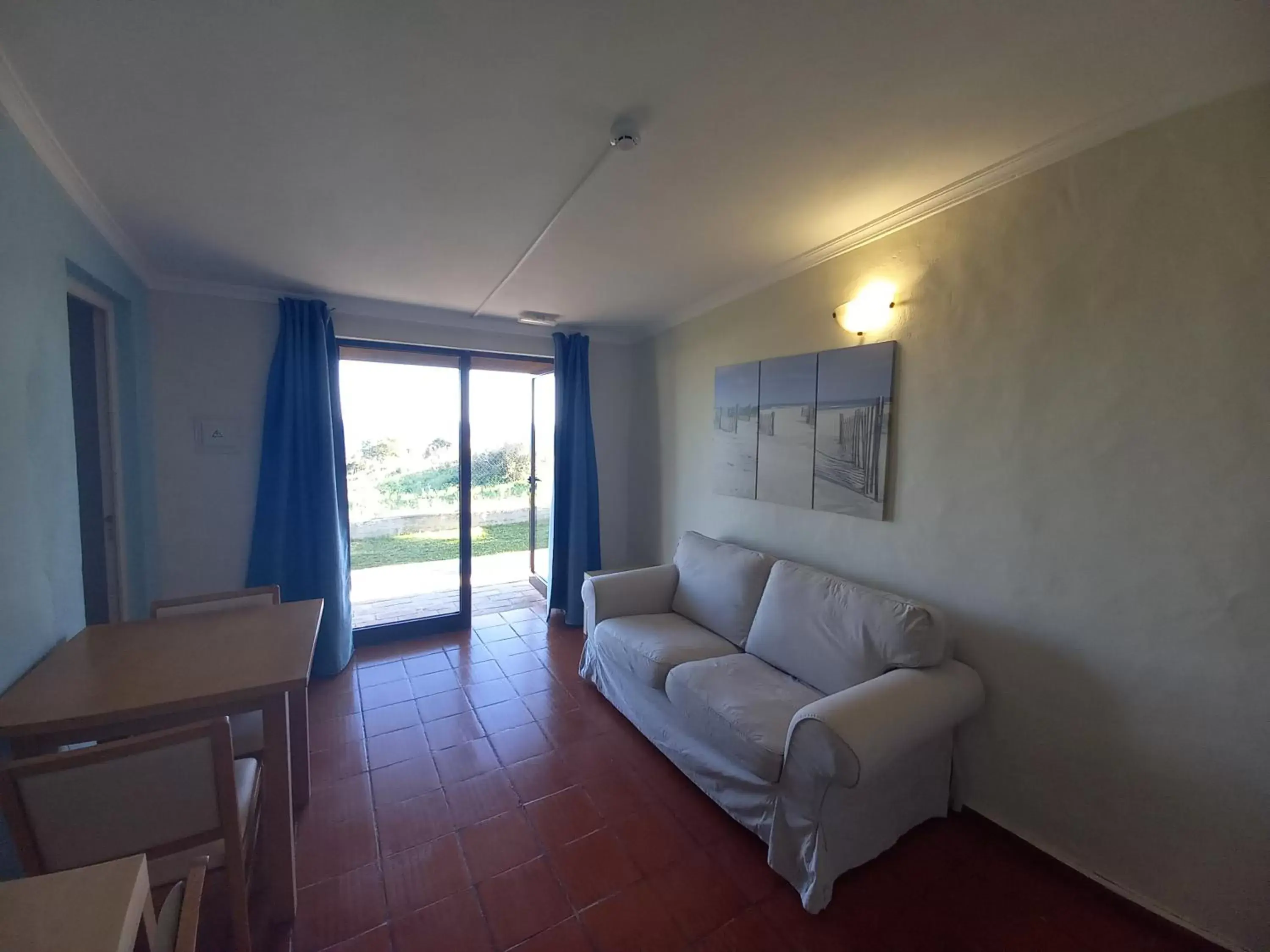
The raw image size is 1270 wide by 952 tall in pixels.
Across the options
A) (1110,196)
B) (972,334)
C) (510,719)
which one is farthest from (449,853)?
(1110,196)

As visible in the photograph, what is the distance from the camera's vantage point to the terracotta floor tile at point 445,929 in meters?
1.42

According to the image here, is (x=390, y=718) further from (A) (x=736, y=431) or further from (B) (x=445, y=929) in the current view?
(A) (x=736, y=431)

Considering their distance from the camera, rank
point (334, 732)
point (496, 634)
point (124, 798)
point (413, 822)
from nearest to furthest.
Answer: point (124, 798) < point (413, 822) < point (334, 732) < point (496, 634)

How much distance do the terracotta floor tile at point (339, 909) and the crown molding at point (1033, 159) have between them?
123 inches

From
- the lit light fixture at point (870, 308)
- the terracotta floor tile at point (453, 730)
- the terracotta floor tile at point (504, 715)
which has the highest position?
the lit light fixture at point (870, 308)

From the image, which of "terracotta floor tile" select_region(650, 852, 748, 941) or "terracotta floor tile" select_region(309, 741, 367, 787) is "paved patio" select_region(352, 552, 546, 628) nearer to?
"terracotta floor tile" select_region(309, 741, 367, 787)

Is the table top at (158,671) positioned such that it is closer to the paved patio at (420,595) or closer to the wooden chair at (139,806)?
the wooden chair at (139,806)

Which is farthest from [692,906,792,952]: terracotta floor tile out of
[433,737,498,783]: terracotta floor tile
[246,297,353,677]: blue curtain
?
[246,297,353,677]: blue curtain

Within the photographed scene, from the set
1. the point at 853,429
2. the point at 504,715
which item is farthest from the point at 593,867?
the point at 853,429

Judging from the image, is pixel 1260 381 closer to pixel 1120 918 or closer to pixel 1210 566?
pixel 1210 566

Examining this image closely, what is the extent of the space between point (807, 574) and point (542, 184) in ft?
6.44

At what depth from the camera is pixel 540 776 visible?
2143 millimetres

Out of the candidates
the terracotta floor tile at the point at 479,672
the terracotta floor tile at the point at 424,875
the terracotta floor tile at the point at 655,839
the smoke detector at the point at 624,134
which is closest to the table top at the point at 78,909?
the terracotta floor tile at the point at 424,875

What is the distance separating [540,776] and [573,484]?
2.12 meters
